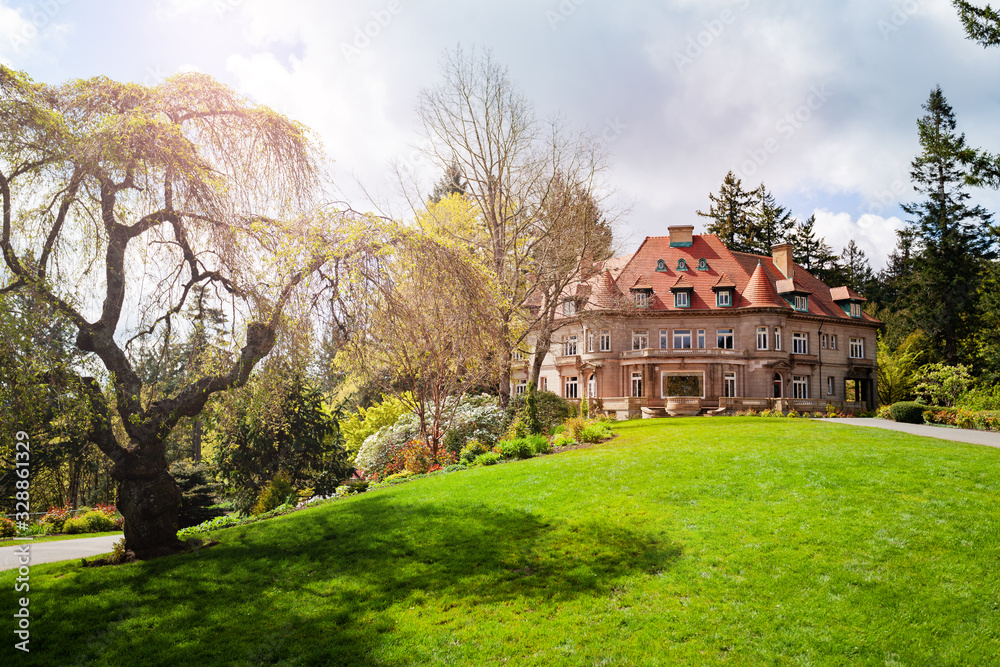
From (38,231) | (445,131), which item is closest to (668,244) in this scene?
(445,131)

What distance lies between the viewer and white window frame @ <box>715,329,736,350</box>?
4184 cm

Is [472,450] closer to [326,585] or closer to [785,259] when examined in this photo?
[326,585]

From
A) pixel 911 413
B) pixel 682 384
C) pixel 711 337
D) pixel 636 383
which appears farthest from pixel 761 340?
pixel 911 413

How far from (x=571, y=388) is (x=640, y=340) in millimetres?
7005

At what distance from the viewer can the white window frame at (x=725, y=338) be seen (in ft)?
137

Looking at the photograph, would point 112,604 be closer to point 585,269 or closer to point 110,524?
point 110,524

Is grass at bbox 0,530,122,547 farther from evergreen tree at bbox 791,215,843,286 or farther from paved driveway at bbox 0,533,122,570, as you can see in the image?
evergreen tree at bbox 791,215,843,286

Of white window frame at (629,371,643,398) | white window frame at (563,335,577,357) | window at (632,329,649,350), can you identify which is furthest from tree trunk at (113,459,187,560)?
window at (632,329,649,350)

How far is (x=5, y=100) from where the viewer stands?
8.65 metres

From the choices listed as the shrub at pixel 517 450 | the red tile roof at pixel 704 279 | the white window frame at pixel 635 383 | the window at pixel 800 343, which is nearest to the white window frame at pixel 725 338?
the red tile roof at pixel 704 279

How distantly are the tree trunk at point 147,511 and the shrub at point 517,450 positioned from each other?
10.8 meters

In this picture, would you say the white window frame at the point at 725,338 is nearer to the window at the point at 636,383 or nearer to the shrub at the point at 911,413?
the window at the point at 636,383

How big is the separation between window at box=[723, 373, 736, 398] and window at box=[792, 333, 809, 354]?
5.85 metres

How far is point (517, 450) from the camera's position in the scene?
19.3 m
